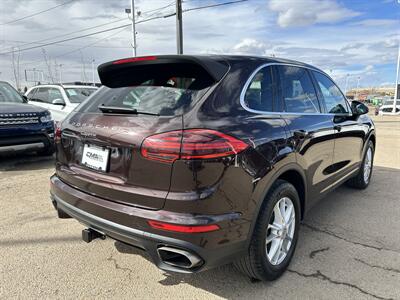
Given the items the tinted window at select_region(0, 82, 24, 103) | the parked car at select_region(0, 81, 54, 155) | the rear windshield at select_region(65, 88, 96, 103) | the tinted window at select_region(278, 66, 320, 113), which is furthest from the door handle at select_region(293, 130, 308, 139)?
the rear windshield at select_region(65, 88, 96, 103)

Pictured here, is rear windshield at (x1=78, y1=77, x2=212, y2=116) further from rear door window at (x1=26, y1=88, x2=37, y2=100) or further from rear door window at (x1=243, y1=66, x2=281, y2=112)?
rear door window at (x1=26, y1=88, x2=37, y2=100)

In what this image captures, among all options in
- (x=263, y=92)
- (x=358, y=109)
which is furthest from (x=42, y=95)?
(x=263, y=92)

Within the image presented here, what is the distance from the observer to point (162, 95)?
234cm

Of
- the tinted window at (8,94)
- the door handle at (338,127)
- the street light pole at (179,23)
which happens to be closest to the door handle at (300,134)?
the door handle at (338,127)

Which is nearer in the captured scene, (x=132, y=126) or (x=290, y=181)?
(x=132, y=126)

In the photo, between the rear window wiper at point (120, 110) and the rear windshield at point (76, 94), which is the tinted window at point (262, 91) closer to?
the rear window wiper at point (120, 110)

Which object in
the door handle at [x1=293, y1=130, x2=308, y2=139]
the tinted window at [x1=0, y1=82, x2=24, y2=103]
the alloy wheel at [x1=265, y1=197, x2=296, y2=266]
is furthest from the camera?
the tinted window at [x1=0, y1=82, x2=24, y2=103]

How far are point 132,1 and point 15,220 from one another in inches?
814

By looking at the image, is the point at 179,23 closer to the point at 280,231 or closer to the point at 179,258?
the point at 280,231

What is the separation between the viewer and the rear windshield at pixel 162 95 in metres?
2.21

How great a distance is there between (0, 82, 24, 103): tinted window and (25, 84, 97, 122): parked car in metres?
1.12

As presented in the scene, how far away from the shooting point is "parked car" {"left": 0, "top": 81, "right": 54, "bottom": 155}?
5.74m

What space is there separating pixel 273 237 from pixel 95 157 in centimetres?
151

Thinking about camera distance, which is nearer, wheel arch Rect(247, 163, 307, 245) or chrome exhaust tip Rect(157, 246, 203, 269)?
chrome exhaust tip Rect(157, 246, 203, 269)
